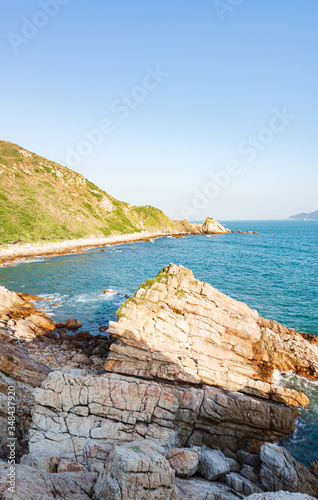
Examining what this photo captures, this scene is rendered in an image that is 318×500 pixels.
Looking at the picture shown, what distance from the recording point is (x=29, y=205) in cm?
10094

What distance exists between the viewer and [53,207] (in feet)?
360

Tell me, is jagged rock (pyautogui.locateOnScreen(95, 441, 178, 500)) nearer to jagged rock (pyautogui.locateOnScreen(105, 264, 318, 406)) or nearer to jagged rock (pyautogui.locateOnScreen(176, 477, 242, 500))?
jagged rock (pyautogui.locateOnScreen(176, 477, 242, 500))

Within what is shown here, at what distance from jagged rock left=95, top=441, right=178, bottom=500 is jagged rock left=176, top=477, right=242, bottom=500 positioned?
4.98 feet

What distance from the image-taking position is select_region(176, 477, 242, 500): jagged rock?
33.0 ft

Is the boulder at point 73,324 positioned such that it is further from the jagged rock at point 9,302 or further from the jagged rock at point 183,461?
the jagged rock at point 183,461

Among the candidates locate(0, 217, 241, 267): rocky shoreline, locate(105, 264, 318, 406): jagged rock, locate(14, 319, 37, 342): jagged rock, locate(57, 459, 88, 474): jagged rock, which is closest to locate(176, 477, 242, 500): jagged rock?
Result: locate(57, 459, 88, 474): jagged rock

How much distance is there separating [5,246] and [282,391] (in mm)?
76789

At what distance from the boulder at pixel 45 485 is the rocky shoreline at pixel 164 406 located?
5cm

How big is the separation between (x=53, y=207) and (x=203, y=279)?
81960 millimetres

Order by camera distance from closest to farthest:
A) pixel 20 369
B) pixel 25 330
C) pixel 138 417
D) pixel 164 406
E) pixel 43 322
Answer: pixel 138 417
pixel 164 406
pixel 20 369
pixel 25 330
pixel 43 322

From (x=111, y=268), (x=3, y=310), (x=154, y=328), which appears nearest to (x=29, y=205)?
(x=111, y=268)

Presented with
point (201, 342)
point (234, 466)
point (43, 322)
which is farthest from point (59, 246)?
point (234, 466)

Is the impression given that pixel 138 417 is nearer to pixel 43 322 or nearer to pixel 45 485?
pixel 45 485

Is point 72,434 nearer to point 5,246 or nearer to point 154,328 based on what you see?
point 154,328
